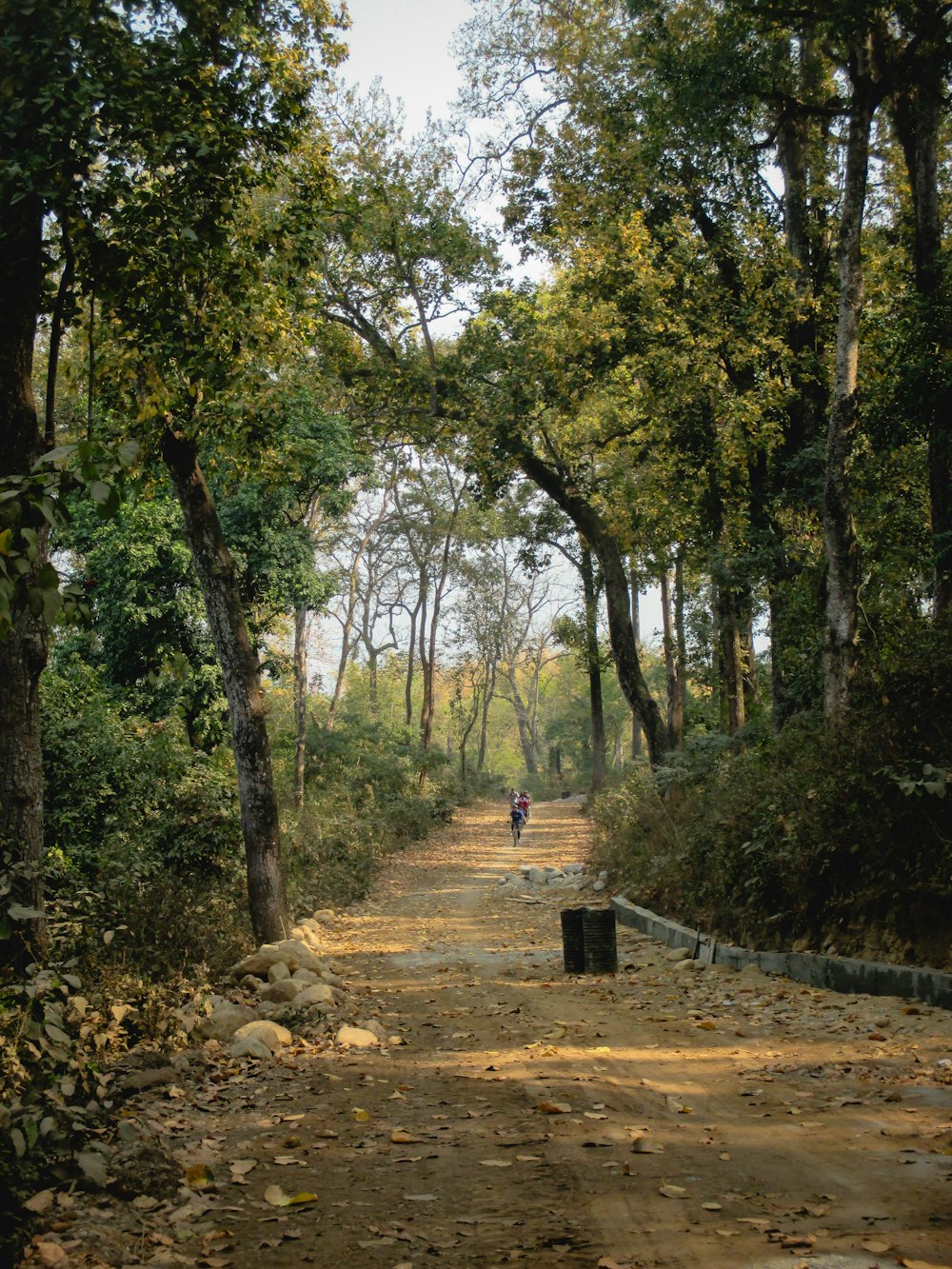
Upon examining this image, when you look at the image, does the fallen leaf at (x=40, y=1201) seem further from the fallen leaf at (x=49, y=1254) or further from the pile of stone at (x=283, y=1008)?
the pile of stone at (x=283, y=1008)

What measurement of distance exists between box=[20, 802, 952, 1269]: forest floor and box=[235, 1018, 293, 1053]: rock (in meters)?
0.15

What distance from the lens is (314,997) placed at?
29.1 feet

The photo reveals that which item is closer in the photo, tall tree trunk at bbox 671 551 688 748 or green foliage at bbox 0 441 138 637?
green foliage at bbox 0 441 138 637

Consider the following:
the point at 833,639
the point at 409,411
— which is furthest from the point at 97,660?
the point at 833,639

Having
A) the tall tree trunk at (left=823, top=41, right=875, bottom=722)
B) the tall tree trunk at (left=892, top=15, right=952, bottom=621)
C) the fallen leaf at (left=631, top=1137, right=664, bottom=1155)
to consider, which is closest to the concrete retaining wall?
the tall tree trunk at (left=823, top=41, right=875, bottom=722)

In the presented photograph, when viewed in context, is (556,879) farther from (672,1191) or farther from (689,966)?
(672,1191)

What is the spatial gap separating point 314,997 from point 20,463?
17.3 ft

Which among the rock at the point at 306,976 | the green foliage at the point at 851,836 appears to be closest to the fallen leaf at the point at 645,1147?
the green foliage at the point at 851,836

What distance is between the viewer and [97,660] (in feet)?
64.0

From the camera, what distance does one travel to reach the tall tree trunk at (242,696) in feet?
34.1

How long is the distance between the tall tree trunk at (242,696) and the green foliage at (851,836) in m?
5.14

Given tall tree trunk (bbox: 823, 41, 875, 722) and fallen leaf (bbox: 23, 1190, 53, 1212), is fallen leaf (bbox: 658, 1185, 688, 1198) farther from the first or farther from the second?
tall tree trunk (bbox: 823, 41, 875, 722)

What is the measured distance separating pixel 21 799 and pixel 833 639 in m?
8.29

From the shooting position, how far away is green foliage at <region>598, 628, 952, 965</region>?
804 centimetres
